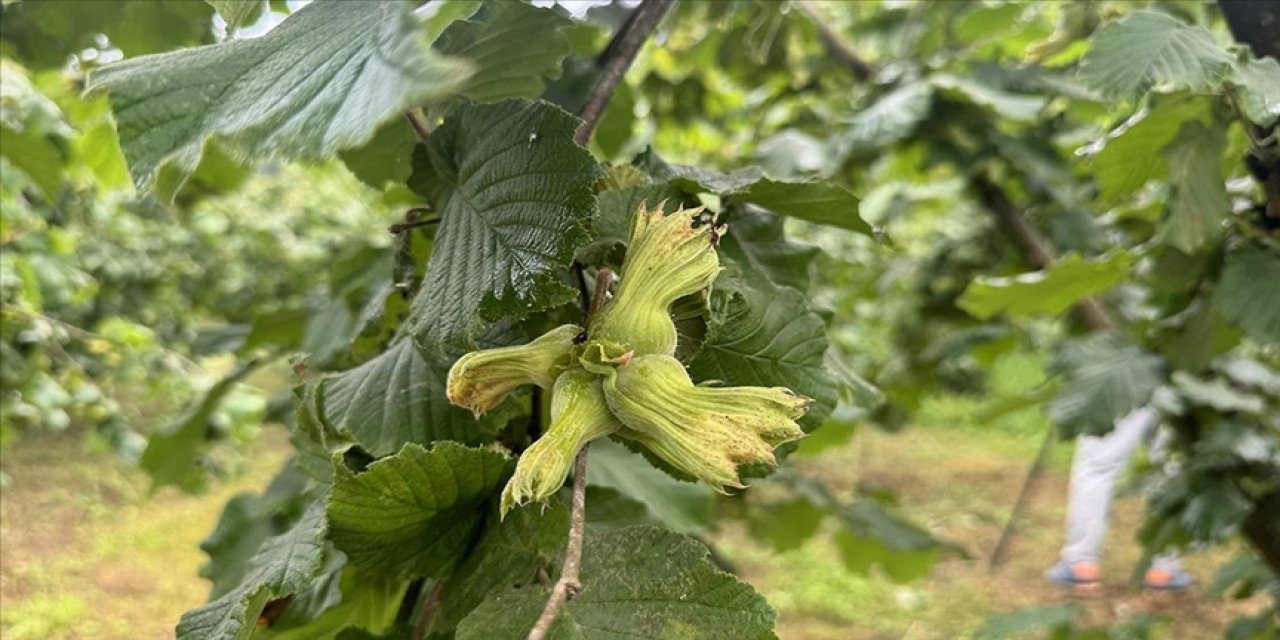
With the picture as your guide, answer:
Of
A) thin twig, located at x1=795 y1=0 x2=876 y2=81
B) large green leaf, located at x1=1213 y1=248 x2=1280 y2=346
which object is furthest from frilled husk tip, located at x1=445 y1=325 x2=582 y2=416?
thin twig, located at x1=795 y1=0 x2=876 y2=81

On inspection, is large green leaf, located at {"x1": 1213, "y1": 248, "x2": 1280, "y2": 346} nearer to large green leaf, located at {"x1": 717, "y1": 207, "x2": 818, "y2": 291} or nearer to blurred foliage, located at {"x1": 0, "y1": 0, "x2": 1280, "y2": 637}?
blurred foliage, located at {"x1": 0, "y1": 0, "x2": 1280, "y2": 637}

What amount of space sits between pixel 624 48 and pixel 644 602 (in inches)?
14.1

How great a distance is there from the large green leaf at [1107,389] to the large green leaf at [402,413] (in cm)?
79

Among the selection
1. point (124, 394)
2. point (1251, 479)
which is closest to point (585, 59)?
point (1251, 479)

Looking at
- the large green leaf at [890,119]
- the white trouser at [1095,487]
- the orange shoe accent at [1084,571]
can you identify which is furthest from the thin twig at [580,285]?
the orange shoe accent at [1084,571]

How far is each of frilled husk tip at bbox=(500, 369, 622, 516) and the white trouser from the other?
254cm

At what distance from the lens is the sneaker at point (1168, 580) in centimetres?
270

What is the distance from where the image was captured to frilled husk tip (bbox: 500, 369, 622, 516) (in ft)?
1.19

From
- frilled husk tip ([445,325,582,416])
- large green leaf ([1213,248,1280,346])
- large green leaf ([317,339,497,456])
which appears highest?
frilled husk tip ([445,325,582,416])

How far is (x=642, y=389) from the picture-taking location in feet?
1.22

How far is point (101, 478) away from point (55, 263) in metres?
0.31

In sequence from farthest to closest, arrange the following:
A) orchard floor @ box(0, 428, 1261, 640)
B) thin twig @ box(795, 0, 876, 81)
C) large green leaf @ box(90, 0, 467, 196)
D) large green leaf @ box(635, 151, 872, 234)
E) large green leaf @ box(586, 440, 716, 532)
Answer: thin twig @ box(795, 0, 876, 81)
orchard floor @ box(0, 428, 1261, 640)
large green leaf @ box(586, 440, 716, 532)
large green leaf @ box(635, 151, 872, 234)
large green leaf @ box(90, 0, 467, 196)

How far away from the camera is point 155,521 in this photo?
1263 mm

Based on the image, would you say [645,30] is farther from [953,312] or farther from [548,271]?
[953,312]
